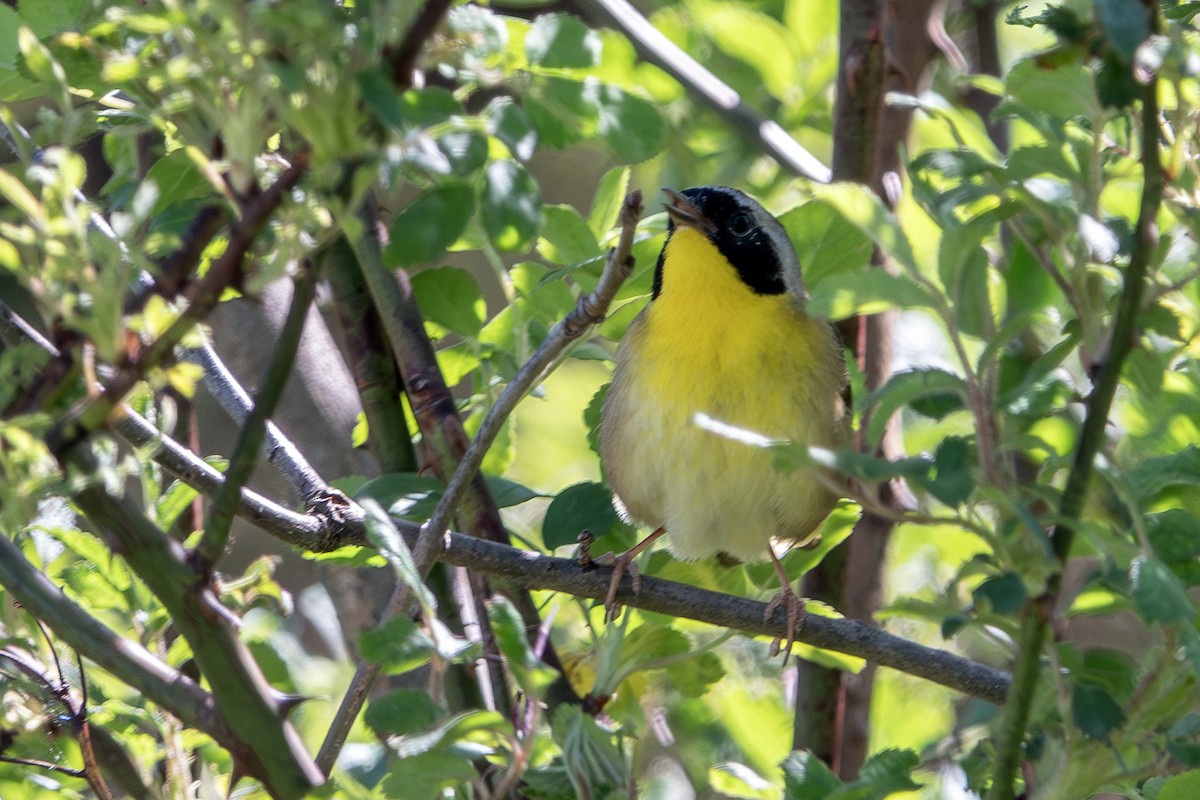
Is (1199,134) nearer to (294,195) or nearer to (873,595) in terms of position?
(294,195)

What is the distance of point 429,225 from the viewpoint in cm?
150

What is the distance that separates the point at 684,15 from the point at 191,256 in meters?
2.79

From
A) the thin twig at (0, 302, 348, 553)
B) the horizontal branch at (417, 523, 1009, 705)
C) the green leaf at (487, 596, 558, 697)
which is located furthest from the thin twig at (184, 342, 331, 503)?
the green leaf at (487, 596, 558, 697)

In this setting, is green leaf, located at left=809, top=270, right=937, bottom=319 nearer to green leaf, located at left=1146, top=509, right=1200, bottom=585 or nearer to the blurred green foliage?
the blurred green foliage

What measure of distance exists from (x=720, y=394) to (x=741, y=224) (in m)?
0.49

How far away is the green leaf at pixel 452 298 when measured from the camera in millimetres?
2656

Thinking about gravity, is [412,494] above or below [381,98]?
below

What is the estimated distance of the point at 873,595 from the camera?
3604mm

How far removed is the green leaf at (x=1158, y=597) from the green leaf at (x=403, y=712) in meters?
0.81

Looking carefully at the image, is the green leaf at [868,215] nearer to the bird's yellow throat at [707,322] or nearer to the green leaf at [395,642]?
the green leaf at [395,642]

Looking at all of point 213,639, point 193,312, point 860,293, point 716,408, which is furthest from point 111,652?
point 716,408

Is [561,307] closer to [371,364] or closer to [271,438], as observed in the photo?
[371,364]

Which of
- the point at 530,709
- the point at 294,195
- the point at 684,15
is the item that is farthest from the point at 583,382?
the point at 294,195

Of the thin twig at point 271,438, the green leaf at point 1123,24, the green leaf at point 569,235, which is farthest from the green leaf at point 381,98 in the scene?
the green leaf at point 569,235
